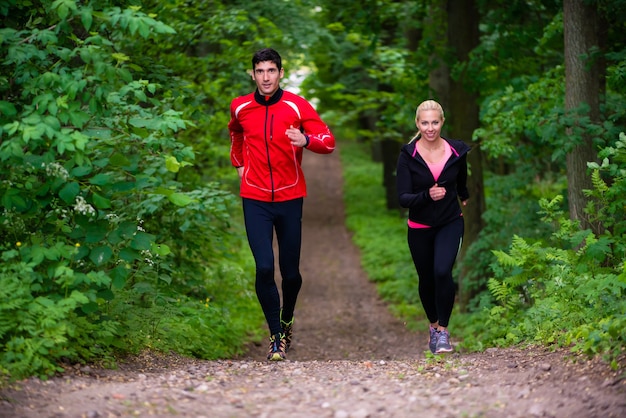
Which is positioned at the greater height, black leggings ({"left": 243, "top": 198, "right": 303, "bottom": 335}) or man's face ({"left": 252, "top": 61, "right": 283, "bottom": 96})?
man's face ({"left": 252, "top": 61, "right": 283, "bottom": 96})

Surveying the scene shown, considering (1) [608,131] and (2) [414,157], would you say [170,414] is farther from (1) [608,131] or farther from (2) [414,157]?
(1) [608,131]

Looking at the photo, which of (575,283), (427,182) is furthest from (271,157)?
(575,283)

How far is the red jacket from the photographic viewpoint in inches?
280

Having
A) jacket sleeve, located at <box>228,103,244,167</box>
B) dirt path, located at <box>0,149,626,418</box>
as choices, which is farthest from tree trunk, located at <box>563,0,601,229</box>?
jacket sleeve, located at <box>228,103,244,167</box>

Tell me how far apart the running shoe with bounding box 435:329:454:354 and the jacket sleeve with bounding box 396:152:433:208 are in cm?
129

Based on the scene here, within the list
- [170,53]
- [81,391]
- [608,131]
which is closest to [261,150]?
[81,391]

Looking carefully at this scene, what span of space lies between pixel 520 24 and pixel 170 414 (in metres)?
11.0

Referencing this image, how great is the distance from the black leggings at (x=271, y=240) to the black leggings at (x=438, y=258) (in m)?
1.08

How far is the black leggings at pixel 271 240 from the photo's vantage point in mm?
7172

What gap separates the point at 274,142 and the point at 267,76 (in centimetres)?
59

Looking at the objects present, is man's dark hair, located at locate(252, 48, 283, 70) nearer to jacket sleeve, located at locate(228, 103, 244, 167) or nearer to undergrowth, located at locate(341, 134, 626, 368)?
jacket sleeve, located at locate(228, 103, 244, 167)

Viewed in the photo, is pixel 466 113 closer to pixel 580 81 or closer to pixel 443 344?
pixel 580 81

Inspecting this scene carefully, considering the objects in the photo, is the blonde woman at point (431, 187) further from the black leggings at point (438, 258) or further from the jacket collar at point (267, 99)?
the jacket collar at point (267, 99)

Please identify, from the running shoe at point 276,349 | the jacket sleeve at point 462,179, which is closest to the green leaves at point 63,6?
the running shoe at point 276,349
